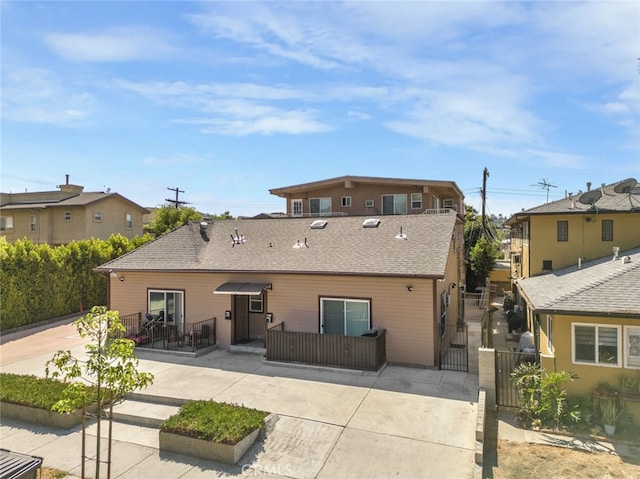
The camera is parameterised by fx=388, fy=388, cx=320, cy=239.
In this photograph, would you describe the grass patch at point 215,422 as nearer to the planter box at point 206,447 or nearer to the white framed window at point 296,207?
the planter box at point 206,447

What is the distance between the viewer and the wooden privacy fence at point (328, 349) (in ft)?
36.2

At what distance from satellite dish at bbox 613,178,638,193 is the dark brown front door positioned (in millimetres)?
15090

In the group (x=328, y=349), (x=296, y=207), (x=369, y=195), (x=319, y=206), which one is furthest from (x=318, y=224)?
(x=296, y=207)

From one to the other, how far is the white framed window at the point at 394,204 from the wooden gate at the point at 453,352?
33.9ft

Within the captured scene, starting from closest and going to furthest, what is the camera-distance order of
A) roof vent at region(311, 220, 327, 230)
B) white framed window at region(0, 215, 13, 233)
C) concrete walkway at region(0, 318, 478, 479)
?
concrete walkway at region(0, 318, 478, 479), roof vent at region(311, 220, 327, 230), white framed window at region(0, 215, 13, 233)

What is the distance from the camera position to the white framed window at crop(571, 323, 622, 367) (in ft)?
28.3

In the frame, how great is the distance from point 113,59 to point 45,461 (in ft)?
31.3

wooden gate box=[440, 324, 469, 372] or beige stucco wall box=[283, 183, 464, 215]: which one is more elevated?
beige stucco wall box=[283, 183, 464, 215]

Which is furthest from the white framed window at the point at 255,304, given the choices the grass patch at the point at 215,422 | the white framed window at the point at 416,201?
the white framed window at the point at 416,201

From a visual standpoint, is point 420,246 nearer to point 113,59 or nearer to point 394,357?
point 394,357

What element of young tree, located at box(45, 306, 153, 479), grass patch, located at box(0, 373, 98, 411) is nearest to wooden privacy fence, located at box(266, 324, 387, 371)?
grass patch, located at box(0, 373, 98, 411)

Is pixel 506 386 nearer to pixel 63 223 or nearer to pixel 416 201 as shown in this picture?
pixel 416 201

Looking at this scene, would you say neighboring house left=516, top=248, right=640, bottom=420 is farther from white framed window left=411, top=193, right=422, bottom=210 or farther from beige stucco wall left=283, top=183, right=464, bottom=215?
beige stucco wall left=283, top=183, right=464, bottom=215

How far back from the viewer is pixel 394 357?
38.7ft
